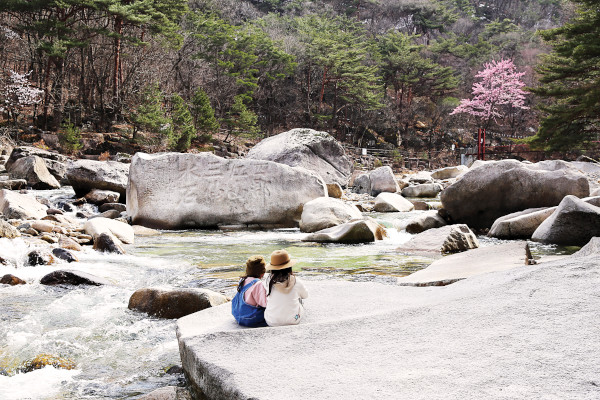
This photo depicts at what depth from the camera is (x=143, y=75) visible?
2439 cm

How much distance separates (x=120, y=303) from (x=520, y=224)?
691 centimetres

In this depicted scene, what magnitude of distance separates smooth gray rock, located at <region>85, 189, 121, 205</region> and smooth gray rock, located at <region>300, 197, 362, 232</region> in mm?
5423

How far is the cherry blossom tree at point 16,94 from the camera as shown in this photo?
20.4 metres

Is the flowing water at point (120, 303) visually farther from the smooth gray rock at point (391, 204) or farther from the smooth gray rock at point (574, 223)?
the smooth gray rock at point (391, 204)

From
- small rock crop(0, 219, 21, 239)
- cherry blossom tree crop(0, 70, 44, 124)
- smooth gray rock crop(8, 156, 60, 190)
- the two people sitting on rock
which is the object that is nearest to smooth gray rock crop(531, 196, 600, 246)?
the two people sitting on rock

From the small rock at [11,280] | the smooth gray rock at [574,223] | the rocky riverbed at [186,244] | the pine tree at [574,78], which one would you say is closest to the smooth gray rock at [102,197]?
the rocky riverbed at [186,244]

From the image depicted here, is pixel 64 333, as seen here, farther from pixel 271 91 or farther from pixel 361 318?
pixel 271 91

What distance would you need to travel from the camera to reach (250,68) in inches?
1226

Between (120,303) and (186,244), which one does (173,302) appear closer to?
(120,303)

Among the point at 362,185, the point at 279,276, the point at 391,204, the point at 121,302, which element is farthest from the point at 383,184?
the point at 279,276

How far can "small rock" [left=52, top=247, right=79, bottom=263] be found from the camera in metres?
6.44

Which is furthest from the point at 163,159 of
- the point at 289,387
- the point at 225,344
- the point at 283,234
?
the point at 289,387

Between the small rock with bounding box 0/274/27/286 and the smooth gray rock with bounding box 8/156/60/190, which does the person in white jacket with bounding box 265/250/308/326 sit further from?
the smooth gray rock with bounding box 8/156/60/190

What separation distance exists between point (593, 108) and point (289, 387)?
1333 cm
